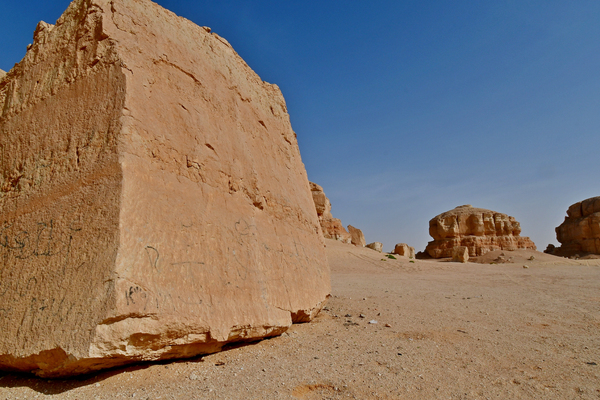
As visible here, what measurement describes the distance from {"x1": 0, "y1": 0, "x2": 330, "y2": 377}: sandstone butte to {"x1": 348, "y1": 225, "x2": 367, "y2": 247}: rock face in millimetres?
26426

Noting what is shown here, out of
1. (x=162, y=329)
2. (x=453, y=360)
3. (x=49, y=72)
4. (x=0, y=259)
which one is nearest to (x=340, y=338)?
(x=453, y=360)

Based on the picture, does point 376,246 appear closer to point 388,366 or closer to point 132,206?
point 388,366

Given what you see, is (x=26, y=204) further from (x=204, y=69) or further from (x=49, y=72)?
(x=204, y=69)

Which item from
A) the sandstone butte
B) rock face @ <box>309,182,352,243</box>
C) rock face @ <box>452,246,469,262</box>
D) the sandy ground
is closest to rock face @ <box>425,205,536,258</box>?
rock face @ <box>452,246,469,262</box>

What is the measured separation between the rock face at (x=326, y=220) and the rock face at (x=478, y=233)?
9.67m

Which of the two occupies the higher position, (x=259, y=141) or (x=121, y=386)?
(x=259, y=141)

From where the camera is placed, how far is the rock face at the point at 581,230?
28375 millimetres

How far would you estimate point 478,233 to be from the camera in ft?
104

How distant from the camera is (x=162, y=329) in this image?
208cm

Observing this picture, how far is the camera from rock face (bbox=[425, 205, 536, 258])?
102 feet

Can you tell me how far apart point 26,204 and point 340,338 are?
9.11ft

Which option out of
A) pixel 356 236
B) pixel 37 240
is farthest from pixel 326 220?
pixel 37 240

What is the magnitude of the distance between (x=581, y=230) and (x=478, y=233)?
7.84 meters

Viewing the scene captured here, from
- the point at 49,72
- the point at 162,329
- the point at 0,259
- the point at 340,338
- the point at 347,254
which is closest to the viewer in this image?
the point at 162,329
